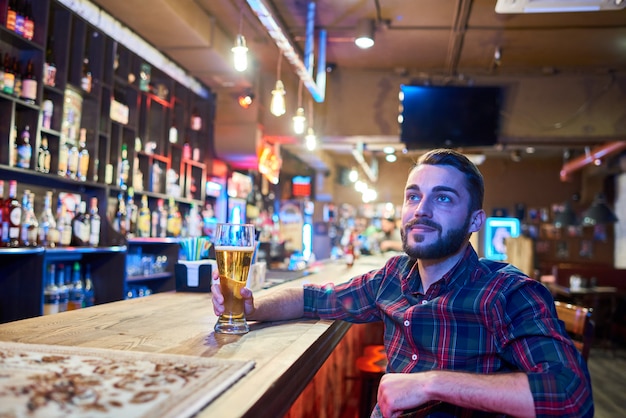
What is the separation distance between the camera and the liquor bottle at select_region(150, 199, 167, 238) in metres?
5.55

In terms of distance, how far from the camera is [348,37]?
5.91 metres

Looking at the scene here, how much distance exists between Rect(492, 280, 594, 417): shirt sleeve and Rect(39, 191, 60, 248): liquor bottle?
11.4 ft

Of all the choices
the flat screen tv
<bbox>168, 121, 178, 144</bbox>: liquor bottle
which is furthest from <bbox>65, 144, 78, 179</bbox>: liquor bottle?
the flat screen tv

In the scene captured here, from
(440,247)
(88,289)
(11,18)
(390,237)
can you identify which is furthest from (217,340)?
(390,237)

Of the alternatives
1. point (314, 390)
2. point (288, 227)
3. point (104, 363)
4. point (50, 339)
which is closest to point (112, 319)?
point (50, 339)

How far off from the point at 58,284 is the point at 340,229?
1100 cm

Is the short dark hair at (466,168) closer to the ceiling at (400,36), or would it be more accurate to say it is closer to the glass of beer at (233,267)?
the glass of beer at (233,267)

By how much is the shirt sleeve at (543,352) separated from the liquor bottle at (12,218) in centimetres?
324

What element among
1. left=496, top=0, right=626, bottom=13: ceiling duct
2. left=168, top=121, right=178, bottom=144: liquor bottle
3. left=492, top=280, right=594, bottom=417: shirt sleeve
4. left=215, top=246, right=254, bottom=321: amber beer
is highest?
left=496, top=0, right=626, bottom=13: ceiling duct

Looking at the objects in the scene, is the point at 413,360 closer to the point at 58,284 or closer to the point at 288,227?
the point at 58,284

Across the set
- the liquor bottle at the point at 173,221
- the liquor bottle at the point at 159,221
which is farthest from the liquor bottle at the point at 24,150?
the liquor bottle at the point at 173,221

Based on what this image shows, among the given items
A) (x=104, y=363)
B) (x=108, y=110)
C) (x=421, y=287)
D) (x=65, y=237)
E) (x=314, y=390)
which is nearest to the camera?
(x=104, y=363)

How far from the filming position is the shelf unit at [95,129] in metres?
3.70

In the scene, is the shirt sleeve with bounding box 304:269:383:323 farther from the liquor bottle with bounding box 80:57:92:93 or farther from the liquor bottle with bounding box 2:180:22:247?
the liquor bottle with bounding box 80:57:92:93
